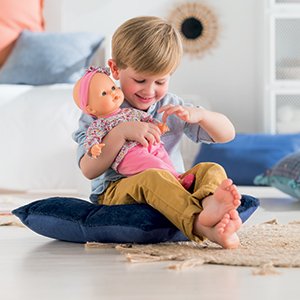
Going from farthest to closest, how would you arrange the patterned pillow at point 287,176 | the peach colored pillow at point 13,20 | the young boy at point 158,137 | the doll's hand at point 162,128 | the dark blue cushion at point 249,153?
the peach colored pillow at point 13,20 < the dark blue cushion at point 249,153 < the patterned pillow at point 287,176 < the doll's hand at point 162,128 < the young boy at point 158,137

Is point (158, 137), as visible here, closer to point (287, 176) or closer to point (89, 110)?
point (89, 110)

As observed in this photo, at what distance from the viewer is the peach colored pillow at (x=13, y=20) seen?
4.89 m

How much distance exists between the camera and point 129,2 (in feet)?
17.6

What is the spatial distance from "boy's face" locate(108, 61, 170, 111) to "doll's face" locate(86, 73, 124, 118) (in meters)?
0.03

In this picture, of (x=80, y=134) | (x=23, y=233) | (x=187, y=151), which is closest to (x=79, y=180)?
(x=187, y=151)

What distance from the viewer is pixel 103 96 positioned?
7.45 ft

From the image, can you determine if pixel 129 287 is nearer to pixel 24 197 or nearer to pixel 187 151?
pixel 24 197

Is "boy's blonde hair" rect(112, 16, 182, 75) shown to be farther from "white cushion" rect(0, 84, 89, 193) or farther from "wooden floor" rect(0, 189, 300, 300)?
"white cushion" rect(0, 84, 89, 193)

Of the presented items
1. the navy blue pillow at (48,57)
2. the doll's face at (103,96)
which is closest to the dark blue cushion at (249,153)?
the navy blue pillow at (48,57)

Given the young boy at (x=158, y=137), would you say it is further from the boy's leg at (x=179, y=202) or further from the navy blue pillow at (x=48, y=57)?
the navy blue pillow at (x=48, y=57)

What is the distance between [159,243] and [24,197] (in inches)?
74.8

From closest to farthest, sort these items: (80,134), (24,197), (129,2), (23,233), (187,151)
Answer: (80,134)
(23,233)
(24,197)
(187,151)
(129,2)

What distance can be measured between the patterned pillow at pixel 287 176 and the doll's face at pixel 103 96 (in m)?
1.39

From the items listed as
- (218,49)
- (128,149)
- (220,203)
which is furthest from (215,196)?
(218,49)
